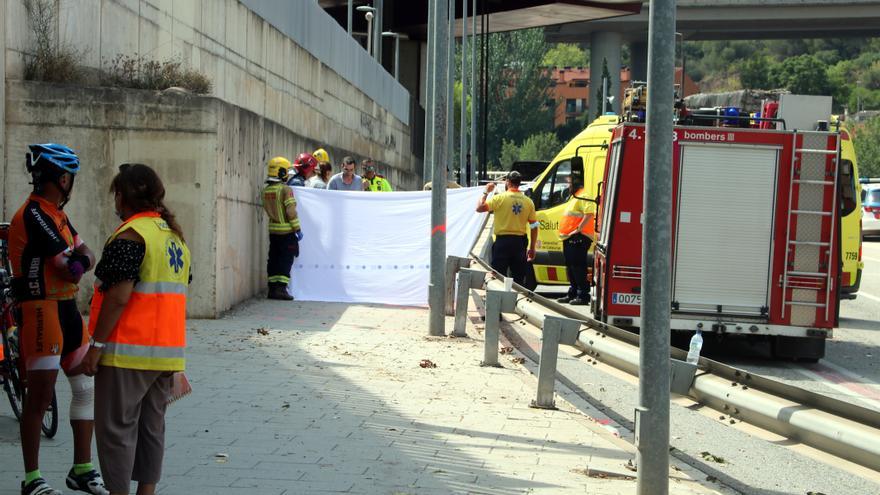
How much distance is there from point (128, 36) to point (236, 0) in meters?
4.35

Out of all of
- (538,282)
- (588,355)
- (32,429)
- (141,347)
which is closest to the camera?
(141,347)

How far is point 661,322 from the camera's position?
248 inches

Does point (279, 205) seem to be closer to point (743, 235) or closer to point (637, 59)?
point (743, 235)

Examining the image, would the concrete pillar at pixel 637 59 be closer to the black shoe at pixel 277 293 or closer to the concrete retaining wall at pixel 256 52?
the concrete retaining wall at pixel 256 52

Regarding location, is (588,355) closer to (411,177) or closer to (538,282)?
(538,282)

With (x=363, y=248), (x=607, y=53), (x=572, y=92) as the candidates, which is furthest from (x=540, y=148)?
(x=363, y=248)

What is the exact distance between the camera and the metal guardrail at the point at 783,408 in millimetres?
4828

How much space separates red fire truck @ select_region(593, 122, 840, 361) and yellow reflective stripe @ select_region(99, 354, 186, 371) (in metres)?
8.72

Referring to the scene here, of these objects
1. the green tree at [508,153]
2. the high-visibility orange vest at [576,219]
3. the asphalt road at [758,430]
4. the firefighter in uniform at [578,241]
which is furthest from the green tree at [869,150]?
the asphalt road at [758,430]

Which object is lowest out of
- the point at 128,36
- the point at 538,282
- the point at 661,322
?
the point at 538,282

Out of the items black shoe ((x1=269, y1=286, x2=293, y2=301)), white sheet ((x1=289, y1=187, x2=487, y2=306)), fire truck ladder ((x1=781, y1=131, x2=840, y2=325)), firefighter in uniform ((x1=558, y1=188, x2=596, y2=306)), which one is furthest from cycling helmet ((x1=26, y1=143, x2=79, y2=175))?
firefighter in uniform ((x1=558, y1=188, x2=596, y2=306))

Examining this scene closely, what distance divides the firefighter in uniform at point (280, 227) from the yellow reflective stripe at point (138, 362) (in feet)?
35.4

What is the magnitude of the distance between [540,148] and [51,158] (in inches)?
4944

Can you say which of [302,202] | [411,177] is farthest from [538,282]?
[411,177]
